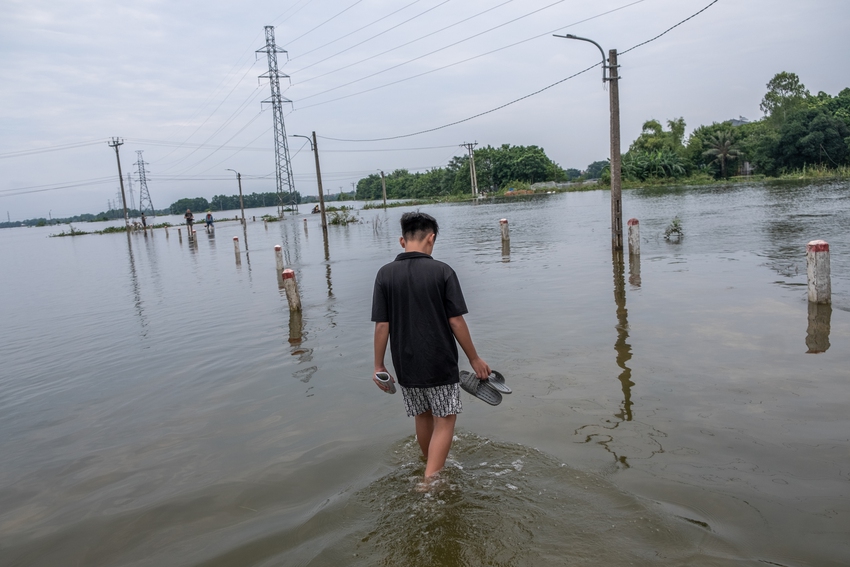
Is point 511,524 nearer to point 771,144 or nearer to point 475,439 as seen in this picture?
point 475,439

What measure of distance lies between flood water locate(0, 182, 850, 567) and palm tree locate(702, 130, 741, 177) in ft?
237

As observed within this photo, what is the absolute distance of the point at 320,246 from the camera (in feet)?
94.8

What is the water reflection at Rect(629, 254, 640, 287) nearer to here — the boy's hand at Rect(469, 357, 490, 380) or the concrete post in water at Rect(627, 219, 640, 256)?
the concrete post in water at Rect(627, 219, 640, 256)

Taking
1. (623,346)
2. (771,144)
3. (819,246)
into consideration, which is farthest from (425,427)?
(771,144)

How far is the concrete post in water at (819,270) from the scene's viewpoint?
8.62 meters

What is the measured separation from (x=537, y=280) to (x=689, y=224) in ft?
43.6

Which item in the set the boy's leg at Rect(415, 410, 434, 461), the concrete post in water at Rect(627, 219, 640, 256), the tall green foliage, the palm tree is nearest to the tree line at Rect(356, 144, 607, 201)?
the tall green foliage

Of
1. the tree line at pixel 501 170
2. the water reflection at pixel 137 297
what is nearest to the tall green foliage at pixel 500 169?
the tree line at pixel 501 170

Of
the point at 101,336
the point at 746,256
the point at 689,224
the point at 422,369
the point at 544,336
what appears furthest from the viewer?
the point at 689,224

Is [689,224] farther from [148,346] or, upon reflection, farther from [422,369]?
[422,369]

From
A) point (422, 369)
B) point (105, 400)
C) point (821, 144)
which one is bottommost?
point (105, 400)

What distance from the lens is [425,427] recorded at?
14.2 feet

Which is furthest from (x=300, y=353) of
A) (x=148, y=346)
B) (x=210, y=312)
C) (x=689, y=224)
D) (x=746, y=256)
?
(x=689, y=224)

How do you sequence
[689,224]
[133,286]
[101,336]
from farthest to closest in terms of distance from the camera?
[689,224]
[133,286]
[101,336]
